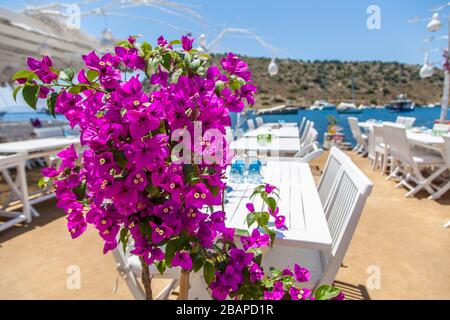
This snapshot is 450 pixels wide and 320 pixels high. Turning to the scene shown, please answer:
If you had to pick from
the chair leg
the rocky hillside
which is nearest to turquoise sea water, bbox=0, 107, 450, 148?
the rocky hillside

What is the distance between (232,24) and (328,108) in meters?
20.4

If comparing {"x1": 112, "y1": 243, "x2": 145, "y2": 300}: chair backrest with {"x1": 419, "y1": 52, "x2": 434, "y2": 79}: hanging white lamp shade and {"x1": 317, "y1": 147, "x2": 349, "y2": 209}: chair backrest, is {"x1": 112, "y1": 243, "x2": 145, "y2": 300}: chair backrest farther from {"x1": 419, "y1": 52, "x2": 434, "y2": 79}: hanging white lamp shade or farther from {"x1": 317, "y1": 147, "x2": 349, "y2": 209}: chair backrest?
{"x1": 419, "y1": 52, "x2": 434, "y2": 79}: hanging white lamp shade

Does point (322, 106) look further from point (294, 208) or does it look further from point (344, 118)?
point (294, 208)

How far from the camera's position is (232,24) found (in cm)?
629

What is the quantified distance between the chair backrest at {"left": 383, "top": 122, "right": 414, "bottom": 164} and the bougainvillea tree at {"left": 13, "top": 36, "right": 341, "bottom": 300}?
3683mm

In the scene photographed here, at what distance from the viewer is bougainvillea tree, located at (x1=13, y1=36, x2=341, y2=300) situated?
1.89 feet

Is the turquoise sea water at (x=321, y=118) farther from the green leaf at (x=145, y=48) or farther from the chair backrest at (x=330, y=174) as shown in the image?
→ the green leaf at (x=145, y=48)

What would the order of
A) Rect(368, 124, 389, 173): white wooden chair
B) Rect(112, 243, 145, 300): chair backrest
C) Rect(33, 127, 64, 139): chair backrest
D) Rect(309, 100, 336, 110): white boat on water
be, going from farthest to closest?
Rect(309, 100, 336, 110): white boat on water → Rect(33, 127, 64, 139): chair backrest → Rect(368, 124, 389, 173): white wooden chair → Rect(112, 243, 145, 300): chair backrest

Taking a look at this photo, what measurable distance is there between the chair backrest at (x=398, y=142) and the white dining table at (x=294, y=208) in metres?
2.36

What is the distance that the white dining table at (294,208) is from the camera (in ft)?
3.48

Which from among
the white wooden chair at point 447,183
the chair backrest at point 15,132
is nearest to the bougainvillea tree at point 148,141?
the white wooden chair at point 447,183

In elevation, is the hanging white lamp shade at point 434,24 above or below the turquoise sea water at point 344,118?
above

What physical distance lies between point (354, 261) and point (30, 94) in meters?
2.43
